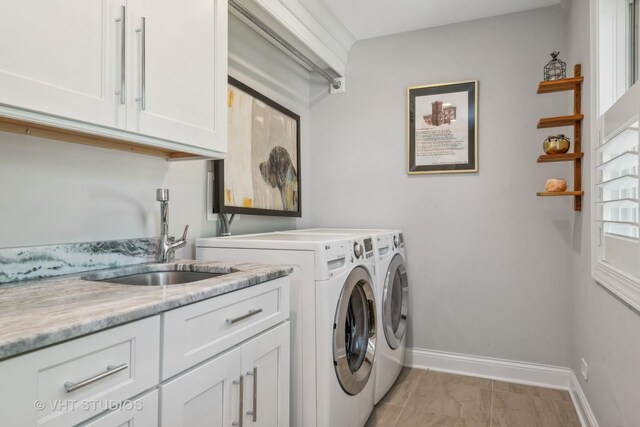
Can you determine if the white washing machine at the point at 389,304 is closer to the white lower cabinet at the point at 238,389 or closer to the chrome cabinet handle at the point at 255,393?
the white lower cabinet at the point at 238,389

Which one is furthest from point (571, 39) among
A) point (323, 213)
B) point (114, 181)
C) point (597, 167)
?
point (114, 181)

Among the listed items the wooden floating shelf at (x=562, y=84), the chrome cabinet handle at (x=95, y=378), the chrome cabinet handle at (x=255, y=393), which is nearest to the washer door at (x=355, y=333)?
the chrome cabinet handle at (x=255, y=393)

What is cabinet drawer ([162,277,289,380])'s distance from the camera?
99 centimetres

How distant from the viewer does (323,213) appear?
3271mm

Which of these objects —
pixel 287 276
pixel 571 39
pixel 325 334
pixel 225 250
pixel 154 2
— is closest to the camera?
pixel 154 2

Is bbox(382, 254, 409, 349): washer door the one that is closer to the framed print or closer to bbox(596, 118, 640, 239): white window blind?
the framed print

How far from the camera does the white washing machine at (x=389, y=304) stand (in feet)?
7.42

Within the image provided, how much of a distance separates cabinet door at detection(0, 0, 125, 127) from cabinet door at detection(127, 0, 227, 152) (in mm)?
76

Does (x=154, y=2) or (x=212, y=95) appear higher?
(x=154, y=2)

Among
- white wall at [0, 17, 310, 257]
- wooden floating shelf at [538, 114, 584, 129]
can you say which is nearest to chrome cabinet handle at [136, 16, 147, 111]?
white wall at [0, 17, 310, 257]

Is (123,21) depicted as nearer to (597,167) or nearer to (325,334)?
(325,334)

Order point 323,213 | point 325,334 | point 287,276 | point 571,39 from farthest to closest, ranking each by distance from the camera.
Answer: point 323,213
point 571,39
point 325,334
point 287,276

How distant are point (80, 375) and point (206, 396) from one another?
16.4 inches

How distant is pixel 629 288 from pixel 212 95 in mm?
1693
